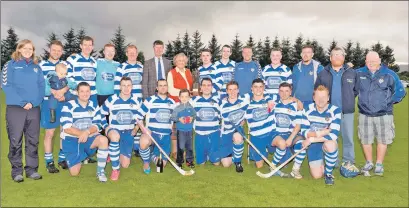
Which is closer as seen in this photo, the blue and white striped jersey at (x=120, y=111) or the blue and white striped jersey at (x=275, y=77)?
the blue and white striped jersey at (x=120, y=111)

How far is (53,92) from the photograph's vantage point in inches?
250

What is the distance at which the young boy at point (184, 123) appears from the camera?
668 cm

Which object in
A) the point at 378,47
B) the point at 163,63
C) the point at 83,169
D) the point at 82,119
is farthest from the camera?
the point at 378,47

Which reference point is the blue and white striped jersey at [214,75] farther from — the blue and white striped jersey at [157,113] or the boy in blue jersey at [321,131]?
the boy in blue jersey at [321,131]

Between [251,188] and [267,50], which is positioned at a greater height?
[267,50]

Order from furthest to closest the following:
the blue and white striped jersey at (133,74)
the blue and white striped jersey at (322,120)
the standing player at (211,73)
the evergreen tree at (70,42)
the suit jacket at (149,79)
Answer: the evergreen tree at (70,42) → the standing player at (211,73) → the suit jacket at (149,79) → the blue and white striped jersey at (133,74) → the blue and white striped jersey at (322,120)

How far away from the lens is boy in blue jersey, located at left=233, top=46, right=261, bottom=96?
305 inches

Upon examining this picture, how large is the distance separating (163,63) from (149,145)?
6.41ft

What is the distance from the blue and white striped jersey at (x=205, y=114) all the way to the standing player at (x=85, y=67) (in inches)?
74.3

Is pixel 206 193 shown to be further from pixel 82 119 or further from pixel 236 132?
pixel 82 119

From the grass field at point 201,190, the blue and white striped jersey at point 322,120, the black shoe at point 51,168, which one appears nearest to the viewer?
the grass field at point 201,190

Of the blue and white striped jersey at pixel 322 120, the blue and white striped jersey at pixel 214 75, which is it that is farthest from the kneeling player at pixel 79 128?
the blue and white striped jersey at pixel 322 120

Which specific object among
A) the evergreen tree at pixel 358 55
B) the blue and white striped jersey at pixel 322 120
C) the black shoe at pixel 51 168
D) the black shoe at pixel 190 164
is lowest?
the black shoe at pixel 190 164

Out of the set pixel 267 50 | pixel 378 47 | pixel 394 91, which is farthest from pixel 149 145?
pixel 378 47
